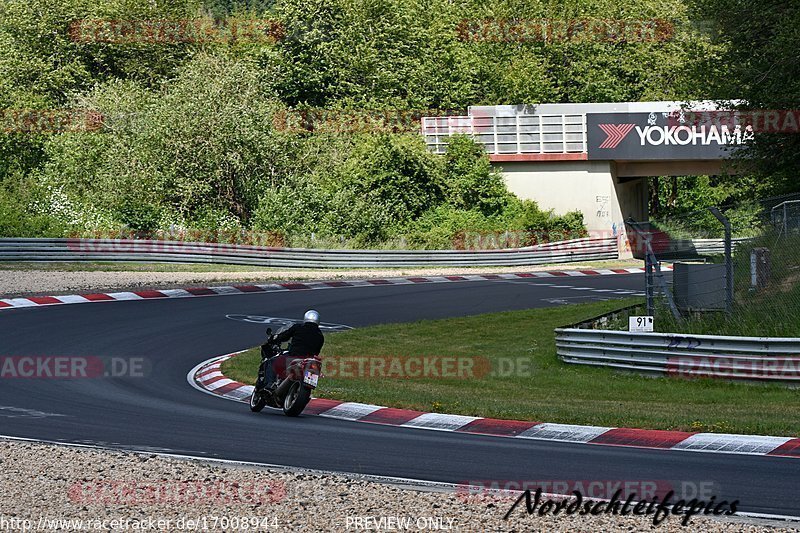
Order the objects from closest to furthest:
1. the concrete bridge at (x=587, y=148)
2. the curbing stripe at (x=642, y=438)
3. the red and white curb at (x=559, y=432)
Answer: the red and white curb at (x=559, y=432)
the curbing stripe at (x=642, y=438)
the concrete bridge at (x=587, y=148)

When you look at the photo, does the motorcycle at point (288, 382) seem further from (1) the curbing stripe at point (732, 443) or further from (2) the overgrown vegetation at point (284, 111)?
(2) the overgrown vegetation at point (284, 111)

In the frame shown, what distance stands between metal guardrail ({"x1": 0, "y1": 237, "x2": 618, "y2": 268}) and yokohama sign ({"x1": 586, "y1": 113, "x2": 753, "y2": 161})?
4.88 meters

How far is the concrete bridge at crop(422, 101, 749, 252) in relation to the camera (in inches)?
1833

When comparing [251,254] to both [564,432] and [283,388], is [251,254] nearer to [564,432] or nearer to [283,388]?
[283,388]

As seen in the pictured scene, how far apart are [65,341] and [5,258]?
53.9 feet

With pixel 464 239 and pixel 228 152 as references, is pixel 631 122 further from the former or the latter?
pixel 228 152

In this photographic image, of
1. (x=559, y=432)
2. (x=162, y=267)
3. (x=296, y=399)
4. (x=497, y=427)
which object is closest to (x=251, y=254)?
(x=162, y=267)

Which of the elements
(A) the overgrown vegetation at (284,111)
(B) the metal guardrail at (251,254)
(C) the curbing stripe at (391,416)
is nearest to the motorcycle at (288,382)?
(C) the curbing stripe at (391,416)

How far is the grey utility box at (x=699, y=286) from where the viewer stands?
705 inches

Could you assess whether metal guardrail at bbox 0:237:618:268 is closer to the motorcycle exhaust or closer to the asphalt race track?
the asphalt race track

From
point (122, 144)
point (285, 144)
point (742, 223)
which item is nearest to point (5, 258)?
point (122, 144)

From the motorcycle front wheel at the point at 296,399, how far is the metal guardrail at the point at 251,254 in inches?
945

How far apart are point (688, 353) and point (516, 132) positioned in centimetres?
3330

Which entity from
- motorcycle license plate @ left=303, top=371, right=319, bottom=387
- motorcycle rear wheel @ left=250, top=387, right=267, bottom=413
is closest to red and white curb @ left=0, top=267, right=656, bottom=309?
motorcycle rear wheel @ left=250, top=387, right=267, bottom=413
